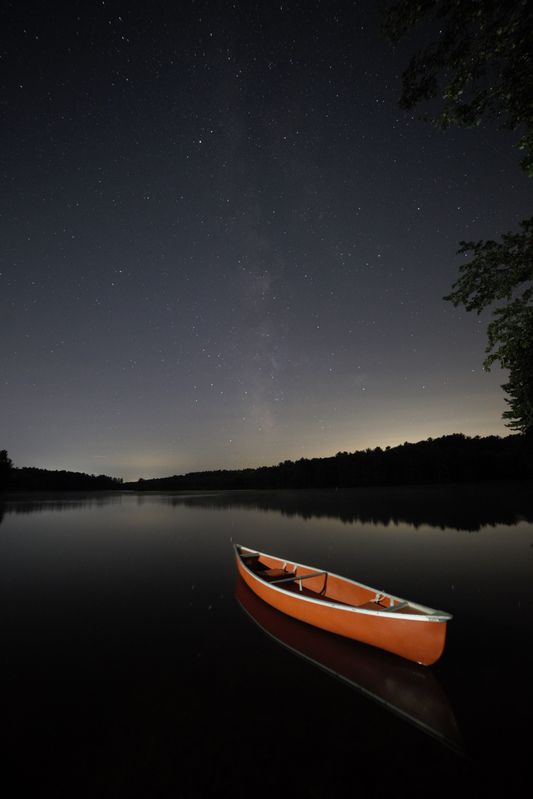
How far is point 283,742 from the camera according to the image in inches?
160

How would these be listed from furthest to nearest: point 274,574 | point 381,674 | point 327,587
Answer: point 274,574 → point 327,587 → point 381,674

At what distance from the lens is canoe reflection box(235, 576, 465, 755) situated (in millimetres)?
4359

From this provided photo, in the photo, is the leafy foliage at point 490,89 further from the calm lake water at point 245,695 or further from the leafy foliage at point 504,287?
the calm lake water at point 245,695

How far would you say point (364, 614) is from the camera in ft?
Answer: 18.9

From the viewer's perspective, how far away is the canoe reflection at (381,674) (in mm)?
4359

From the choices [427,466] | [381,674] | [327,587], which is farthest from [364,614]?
[427,466]

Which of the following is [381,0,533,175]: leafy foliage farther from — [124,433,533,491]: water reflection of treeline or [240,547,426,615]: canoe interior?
[124,433,533,491]: water reflection of treeline

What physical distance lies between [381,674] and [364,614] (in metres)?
0.87

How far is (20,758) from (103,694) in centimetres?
137

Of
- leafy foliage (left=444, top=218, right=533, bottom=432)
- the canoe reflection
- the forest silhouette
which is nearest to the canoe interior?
the canoe reflection

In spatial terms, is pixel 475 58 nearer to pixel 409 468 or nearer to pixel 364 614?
pixel 364 614

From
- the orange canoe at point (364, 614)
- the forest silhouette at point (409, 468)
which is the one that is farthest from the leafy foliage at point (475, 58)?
the forest silhouette at point (409, 468)

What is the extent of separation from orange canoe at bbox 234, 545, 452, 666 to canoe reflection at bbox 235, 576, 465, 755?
23 centimetres

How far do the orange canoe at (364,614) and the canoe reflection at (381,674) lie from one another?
0.23 meters
